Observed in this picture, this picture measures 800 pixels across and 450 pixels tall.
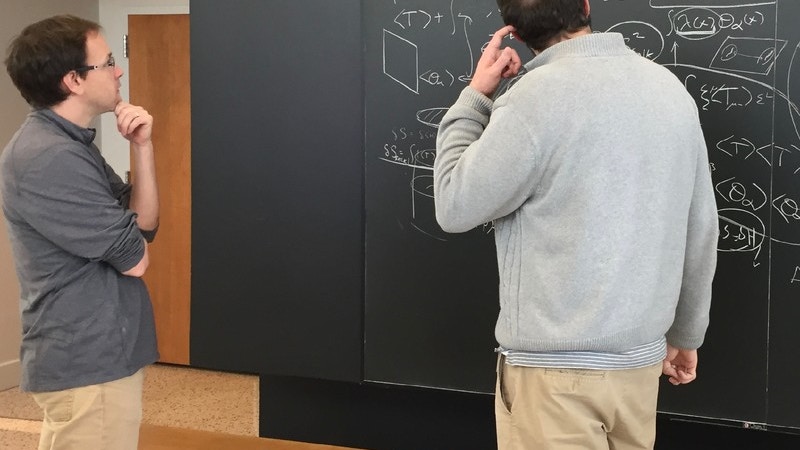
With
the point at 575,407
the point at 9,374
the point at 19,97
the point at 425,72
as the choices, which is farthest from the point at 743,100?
the point at 9,374

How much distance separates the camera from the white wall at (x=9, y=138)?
14.6ft

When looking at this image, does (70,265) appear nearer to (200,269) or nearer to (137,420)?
(137,420)

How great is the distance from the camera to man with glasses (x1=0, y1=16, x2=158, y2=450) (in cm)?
190

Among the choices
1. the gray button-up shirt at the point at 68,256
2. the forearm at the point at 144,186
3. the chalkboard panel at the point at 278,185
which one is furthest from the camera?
the chalkboard panel at the point at 278,185

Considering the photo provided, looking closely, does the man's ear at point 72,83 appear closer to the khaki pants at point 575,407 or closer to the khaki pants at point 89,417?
the khaki pants at point 89,417

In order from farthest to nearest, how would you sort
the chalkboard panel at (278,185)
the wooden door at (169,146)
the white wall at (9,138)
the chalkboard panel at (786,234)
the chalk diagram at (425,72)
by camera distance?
the wooden door at (169,146) → the white wall at (9,138) → the chalkboard panel at (278,185) → the chalk diagram at (425,72) → the chalkboard panel at (786,234)

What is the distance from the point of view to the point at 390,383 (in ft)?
9.26

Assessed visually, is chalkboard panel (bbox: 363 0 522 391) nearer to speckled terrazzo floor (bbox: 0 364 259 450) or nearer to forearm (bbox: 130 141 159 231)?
forearm (bbox: 130 141 159 231)

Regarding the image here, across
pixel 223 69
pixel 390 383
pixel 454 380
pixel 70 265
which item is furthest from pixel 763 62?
pixel 70 265

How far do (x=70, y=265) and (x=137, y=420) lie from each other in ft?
1.36

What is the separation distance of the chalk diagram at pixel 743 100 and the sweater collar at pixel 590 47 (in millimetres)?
973

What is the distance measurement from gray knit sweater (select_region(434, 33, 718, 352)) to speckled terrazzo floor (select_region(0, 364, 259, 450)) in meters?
2.47

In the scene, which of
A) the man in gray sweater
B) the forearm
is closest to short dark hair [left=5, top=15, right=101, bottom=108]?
the forearm

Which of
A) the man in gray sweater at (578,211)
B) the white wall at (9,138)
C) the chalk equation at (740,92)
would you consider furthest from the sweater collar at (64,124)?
the white wall at (9,138)
